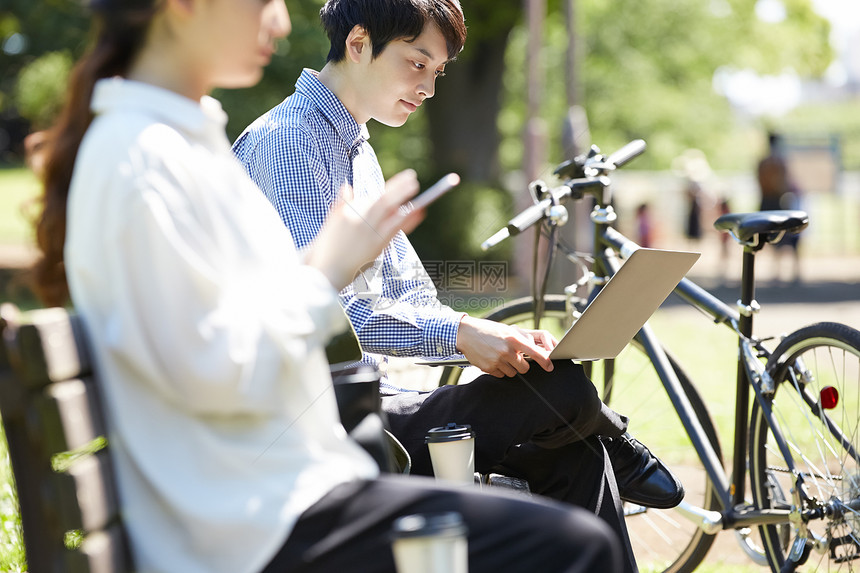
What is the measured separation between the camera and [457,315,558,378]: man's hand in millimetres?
2152

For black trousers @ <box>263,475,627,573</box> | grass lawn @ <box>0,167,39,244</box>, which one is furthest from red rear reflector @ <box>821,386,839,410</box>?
grass lawn @ <box>0,167,39,244</box>

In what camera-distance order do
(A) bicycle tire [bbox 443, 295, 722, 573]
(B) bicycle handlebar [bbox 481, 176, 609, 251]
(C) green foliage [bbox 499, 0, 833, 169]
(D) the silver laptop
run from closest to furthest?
(D) the silver laptop, (B) bicycle handlebar [bbox 481, 176, 609, 251], (A) bicycle tire [bbox 443, 295, 722, 573], (C) green foliage [bbox 499, 0, 833, 169]

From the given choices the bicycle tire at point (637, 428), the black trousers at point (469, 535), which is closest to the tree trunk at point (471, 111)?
the bicycle tire at point (637, 428)

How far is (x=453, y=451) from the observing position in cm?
214

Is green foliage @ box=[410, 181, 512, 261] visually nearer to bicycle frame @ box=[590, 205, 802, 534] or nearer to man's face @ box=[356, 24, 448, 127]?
bicycle frame @ box=[590, 205, 802, 534]

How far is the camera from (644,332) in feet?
9.87

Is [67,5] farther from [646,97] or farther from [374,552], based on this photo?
[646,97]

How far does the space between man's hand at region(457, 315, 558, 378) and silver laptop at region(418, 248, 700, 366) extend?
0.17ft

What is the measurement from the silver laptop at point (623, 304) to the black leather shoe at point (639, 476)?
29cm

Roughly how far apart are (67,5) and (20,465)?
13362 mm

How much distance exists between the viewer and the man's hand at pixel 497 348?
2152 millimetres

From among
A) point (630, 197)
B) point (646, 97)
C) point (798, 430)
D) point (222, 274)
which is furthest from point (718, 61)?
point (222, 274)

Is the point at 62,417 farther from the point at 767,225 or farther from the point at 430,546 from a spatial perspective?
the point at 767,225

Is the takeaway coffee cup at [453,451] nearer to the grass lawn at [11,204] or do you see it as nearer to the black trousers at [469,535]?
the black trousers at [469,535]
